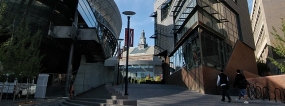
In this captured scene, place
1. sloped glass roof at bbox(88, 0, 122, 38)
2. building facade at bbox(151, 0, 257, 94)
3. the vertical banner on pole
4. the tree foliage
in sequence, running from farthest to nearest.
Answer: sloped glass roof at bbox(88, 0, 122, 38)
the vertical banner on pole
building facade at bbox(151, 0, 257, 94)
the tree foliage

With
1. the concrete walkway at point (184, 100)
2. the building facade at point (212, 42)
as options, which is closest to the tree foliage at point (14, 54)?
the concrete walkway at point (184, 100)

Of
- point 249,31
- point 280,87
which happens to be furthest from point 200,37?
point 249,31

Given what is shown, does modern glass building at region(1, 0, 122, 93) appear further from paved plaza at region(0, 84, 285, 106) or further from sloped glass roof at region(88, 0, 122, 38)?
paved plaza at region(0, 84, 285, 106)

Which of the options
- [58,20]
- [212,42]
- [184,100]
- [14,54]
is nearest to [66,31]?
[58,20]

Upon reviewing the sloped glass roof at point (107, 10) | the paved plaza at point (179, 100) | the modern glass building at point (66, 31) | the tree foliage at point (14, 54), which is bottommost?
the paved plaza at point (179, 100)

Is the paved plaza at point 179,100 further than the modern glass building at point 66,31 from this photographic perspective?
Result: No

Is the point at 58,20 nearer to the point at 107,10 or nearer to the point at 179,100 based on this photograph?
the point at 107,10

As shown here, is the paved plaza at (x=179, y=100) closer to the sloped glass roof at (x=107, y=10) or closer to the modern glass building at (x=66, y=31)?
the modern glass building at (x=66, y=31)

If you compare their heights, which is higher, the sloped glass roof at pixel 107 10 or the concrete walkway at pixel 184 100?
the sloped glass roof at pixel 107 10

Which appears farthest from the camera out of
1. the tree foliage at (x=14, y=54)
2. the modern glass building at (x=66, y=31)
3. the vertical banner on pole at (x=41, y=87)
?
the modern glass building at (x=66, y=31)

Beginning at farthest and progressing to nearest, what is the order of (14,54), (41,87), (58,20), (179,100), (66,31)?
(58,20)
(66,31)
(41,87)
(14,54)
(179,100)

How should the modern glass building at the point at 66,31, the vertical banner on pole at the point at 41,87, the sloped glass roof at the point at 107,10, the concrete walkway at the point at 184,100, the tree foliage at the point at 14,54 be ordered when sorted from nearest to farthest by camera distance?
1. the concrete walkway at the point at 184,100
2. the tree foliage at the point at 14,54
3. the vertical banner on pole at the point at 41,87
4. the modern glass building at the point at 66,31
5. the sloped glass roof at the point at 107,10

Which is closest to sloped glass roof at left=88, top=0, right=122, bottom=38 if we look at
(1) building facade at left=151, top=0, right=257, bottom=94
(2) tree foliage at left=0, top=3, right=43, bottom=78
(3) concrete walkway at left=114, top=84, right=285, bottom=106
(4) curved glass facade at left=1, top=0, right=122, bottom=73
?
(4) curved glass facade at left=1, top=0, right=122, bottom=73

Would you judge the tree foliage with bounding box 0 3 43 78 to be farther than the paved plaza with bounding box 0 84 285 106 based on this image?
Yes
